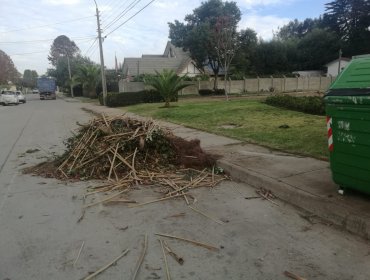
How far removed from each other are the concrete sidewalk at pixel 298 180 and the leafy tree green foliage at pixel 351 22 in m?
56.0

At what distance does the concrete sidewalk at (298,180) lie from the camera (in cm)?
440

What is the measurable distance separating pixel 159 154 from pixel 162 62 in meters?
45.8

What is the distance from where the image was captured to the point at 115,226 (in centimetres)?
462

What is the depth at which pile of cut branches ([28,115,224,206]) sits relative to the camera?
21.5 feet

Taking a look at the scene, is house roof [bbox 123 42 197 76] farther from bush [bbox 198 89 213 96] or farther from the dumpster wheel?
the dumpster wheel

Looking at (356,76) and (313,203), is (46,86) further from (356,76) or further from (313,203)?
(356,76)

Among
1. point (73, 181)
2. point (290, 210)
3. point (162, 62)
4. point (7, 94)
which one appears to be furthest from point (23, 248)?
point (162, 62)

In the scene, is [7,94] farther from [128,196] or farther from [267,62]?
[128,196]

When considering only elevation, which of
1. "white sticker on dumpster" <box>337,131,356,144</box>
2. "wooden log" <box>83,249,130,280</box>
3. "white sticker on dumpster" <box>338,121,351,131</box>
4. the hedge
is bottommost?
"wooden log" <box>83,249,130,280</box>

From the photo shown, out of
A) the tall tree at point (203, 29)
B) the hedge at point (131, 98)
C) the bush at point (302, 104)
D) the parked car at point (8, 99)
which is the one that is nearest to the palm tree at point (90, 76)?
the parked car at point (8, 99)

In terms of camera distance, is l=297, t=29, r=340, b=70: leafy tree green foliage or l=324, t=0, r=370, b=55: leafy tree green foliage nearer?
l=324, t=0, r=370, b=55: leafy tree green foliage

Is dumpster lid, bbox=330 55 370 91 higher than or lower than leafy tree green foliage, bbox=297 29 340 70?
lower

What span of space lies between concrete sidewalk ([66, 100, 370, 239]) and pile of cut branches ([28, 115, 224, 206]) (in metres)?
0.60

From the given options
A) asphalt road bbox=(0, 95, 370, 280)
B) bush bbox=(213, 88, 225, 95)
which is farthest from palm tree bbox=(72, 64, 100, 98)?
asphalt road bbox=(0, 95, 370, 280)
